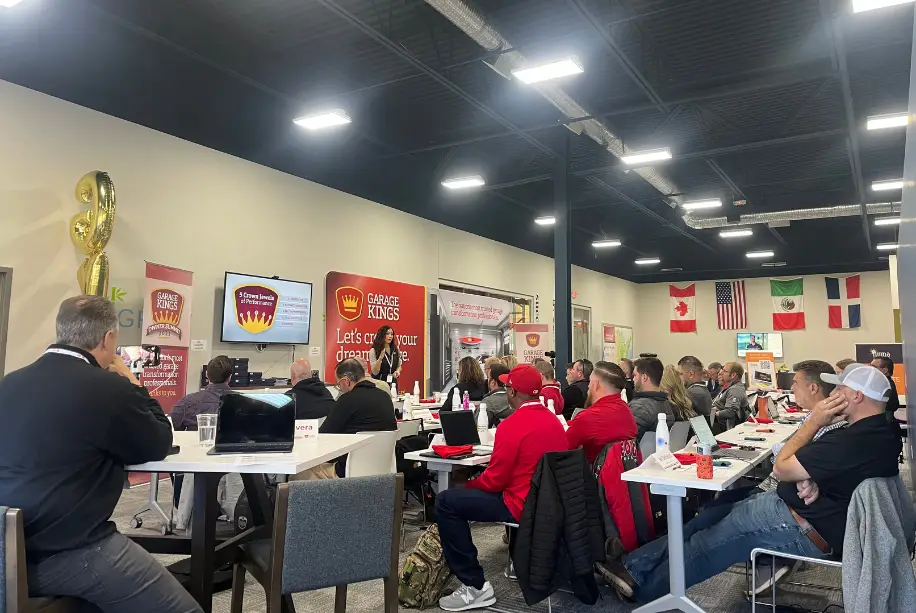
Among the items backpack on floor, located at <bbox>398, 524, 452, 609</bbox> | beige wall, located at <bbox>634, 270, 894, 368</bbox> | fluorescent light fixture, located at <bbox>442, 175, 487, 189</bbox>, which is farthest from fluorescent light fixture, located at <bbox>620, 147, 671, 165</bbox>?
beige wall, located at <bbox>634, 270, 894, 368</bbox>

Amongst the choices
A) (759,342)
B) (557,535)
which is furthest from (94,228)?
(759,342)

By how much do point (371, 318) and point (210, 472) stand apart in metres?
6.87

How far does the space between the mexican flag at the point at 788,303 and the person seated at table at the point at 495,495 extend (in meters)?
15.4

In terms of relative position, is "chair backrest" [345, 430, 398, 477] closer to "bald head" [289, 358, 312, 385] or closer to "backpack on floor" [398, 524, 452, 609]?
"backpack on floor" [398, 524, 452, 609]

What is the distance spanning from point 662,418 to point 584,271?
12.3m

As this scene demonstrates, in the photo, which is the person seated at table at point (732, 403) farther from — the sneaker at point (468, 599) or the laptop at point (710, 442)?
the sneaker at point (468, 599)

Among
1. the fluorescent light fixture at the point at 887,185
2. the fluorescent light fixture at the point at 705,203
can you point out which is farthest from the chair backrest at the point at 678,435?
the fluorescent light fixture at the point at 887,185

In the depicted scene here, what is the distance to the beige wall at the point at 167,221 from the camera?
5285 mm

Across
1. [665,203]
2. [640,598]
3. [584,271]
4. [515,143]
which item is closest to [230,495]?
[640,598]

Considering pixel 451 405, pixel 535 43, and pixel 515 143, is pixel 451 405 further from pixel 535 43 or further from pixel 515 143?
pixel 515 143

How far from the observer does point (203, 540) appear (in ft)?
7.34

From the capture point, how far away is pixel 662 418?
3264 millimetres

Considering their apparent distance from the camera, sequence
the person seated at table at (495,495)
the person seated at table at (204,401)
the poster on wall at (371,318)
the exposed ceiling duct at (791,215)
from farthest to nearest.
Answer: the exposed ceiling duct at (791,215) < the poster on wall at (371,318) < the person seated at table at (204,401) < the person seated at table at (495,495)

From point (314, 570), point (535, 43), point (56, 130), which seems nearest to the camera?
point (314, 570)
